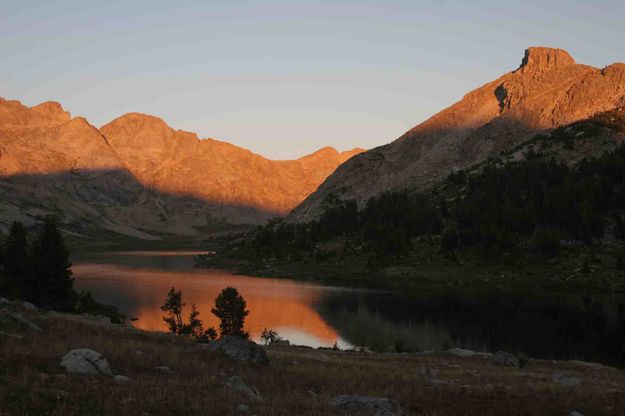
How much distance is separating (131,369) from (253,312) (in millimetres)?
66355

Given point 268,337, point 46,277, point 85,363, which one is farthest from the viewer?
point 46,277

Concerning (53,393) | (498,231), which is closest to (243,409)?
(53,393)

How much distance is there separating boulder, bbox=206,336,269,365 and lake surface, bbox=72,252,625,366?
30899 millimetres

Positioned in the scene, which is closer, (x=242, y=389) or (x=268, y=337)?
(x=242, y=389)

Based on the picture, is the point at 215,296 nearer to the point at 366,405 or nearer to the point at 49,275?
the point at 49,275

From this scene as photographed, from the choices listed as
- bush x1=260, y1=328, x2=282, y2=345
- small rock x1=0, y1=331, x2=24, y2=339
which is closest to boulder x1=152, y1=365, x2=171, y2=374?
small rock x1=0, y1=331, x2=24, y2=339

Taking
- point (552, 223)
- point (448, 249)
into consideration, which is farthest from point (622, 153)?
point (448, 249)

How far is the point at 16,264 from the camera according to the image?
70.6m

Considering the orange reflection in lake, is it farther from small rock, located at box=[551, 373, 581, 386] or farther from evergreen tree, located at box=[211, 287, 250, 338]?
small rock, located at box=[551, 373, 581, 386]

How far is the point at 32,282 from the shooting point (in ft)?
209

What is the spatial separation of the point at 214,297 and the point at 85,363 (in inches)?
3314

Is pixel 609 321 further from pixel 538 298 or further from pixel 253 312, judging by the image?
pixel 253 312

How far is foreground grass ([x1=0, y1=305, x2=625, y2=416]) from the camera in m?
14.1

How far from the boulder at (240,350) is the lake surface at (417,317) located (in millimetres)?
30899
